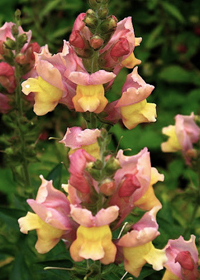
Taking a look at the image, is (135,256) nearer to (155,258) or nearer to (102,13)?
(155,258)

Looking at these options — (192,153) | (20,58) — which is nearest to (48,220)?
(20,58)

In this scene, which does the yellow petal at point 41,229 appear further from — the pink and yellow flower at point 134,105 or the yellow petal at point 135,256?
the pink and yellow flower at point 134,105

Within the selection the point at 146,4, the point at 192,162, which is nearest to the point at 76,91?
the point at 192,162

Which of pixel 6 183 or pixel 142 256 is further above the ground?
pixel 142 256

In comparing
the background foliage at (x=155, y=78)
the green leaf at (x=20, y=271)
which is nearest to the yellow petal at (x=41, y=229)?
the green leaf at (x=20, y=271)

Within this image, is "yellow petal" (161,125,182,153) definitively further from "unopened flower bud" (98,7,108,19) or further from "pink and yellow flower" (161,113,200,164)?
"unopened flower bud" (98,7,108,19)

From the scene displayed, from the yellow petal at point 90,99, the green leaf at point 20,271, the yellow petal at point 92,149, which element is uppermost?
the yellow petal at point 90,99
